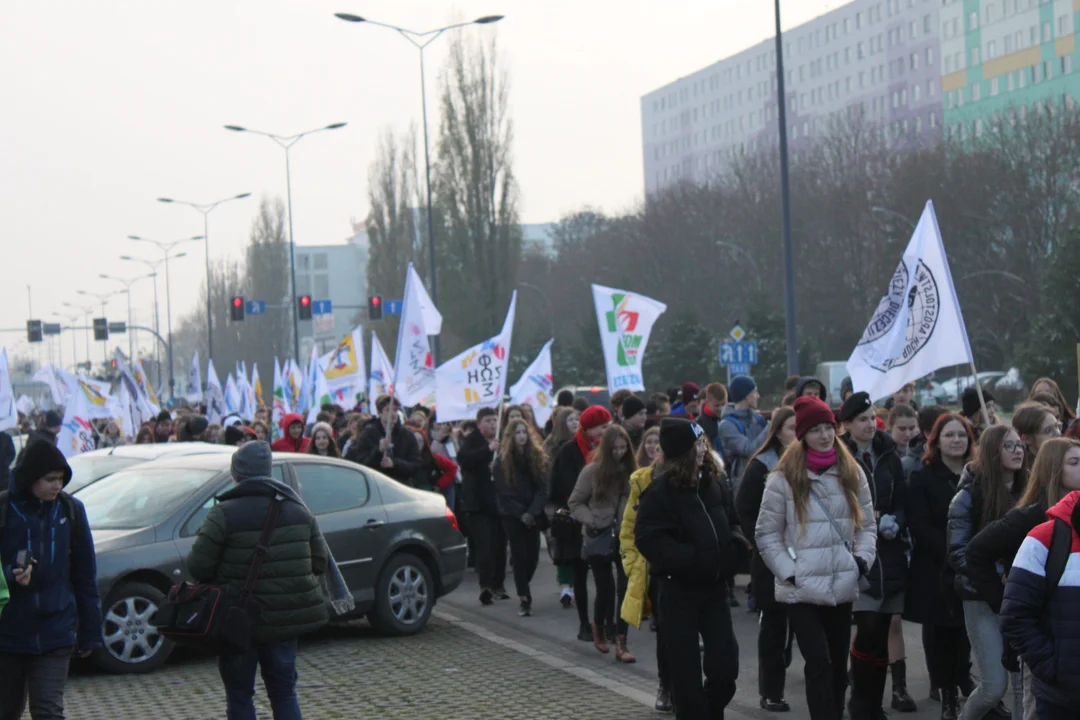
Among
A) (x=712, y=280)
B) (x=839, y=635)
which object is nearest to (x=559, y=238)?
(x=712, y=280)

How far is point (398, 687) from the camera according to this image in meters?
9.91

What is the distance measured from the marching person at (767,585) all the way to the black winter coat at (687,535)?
2.06ft

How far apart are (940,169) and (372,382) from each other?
30882 millimetres

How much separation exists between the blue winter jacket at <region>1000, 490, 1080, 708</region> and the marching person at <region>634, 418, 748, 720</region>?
2.41m

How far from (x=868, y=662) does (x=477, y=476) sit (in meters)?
6.48

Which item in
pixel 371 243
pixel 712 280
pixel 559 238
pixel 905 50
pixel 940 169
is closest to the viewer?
pixel 940 169

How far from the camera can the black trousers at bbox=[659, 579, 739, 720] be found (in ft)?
24.2

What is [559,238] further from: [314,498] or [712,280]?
[314,498]

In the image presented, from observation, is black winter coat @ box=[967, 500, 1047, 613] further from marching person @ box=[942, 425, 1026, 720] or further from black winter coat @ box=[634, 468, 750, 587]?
black winter coat @ box=[634, 468, 750, 587]

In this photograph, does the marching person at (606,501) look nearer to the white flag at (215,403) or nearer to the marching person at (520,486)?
the marching person at (520,486)

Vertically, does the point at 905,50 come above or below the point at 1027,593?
above

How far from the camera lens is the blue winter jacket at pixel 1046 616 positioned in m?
4.95

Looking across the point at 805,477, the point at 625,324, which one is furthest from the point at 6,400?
the point at 805,477

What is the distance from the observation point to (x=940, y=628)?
27.0 ft
